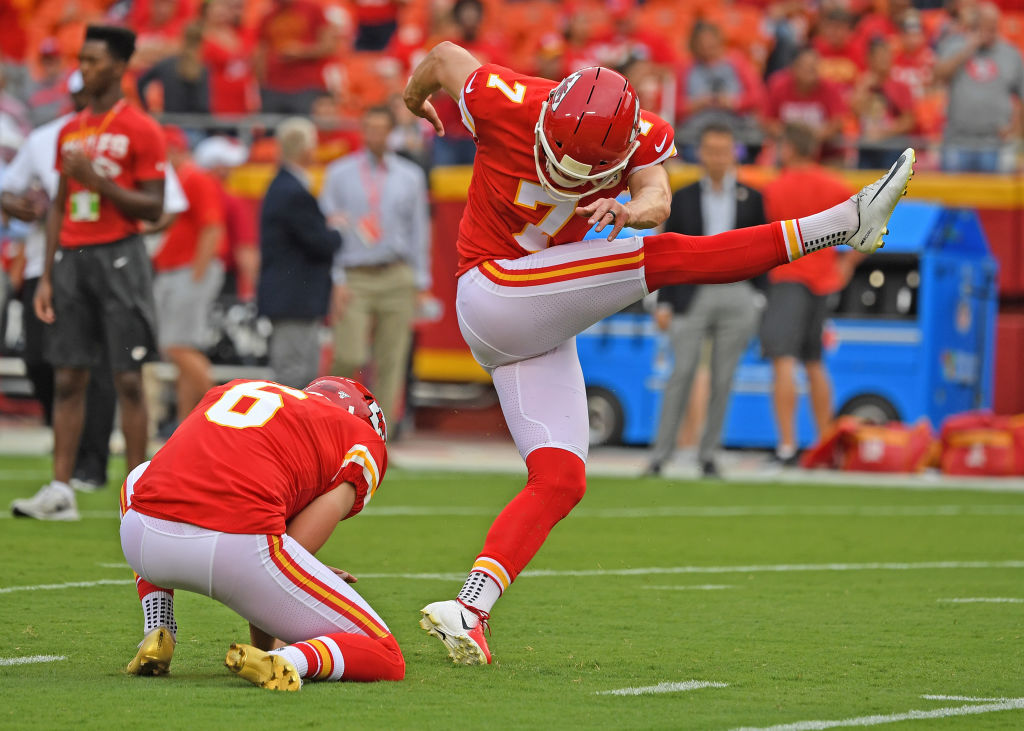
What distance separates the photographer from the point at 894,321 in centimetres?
1334

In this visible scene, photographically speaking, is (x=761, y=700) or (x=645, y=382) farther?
(x=645, y=382)

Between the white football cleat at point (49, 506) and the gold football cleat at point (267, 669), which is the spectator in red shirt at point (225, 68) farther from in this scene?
the gold football cleat at point (267, 669)

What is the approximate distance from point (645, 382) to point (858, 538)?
5.69 metres

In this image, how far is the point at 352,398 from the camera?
4.55 meters

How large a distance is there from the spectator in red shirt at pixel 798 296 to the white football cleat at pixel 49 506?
223 inches

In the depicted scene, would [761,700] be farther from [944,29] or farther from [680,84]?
[944,29]

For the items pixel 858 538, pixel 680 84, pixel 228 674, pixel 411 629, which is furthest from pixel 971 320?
pixel 228 674

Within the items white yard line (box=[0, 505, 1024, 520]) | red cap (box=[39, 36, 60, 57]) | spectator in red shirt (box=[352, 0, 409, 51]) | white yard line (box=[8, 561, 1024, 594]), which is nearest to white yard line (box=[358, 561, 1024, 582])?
white yard line (box=[8, 561, 1024, 594])

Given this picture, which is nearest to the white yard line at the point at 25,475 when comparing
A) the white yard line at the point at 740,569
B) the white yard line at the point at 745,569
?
the white yard line at the point at 740,569

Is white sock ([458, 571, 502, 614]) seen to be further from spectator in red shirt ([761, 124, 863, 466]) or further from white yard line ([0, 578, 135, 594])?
spectator in red shirt ([761, 124, 863, 466])

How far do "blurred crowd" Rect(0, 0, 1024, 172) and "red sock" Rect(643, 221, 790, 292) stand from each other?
816 cm

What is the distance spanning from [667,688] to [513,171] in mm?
1590

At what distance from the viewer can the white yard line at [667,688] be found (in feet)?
14.1

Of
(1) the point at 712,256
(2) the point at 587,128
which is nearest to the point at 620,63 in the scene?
(1) the point at 712,256
